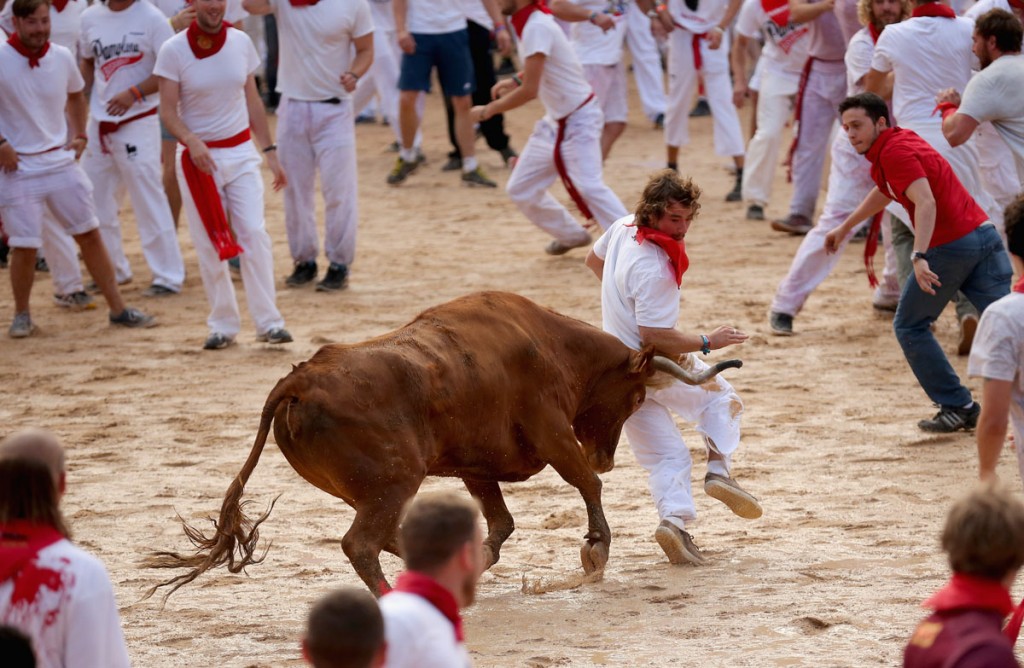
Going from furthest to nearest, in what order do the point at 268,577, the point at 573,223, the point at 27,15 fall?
the point at 573,223
the point at 27,15
the point at 268,577

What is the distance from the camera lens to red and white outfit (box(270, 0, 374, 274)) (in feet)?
36.5

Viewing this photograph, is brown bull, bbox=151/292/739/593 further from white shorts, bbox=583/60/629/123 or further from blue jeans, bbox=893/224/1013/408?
white shorts, bbox=583/60/629/123

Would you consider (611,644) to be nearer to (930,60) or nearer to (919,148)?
(919,148)

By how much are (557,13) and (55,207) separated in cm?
470

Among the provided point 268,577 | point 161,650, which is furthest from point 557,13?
point 161,650

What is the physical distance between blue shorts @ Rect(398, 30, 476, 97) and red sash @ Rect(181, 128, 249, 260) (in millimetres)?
5587

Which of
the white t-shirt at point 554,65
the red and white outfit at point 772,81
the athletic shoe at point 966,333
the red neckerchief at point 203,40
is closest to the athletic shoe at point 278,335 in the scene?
the red neckerchief at point 203,40

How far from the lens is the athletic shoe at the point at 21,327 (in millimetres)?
10562

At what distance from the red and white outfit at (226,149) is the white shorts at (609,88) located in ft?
17.1

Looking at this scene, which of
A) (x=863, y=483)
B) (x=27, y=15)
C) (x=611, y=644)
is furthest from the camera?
(x=27, y=15)

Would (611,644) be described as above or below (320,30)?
below

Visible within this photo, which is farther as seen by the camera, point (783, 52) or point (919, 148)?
point (783, 52)

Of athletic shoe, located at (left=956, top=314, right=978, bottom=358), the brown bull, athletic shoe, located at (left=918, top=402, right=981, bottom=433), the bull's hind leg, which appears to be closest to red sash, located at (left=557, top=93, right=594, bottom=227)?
athletic shoe, located at (left=956, top=314, right=978, bottom=358)

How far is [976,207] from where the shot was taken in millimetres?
7461
